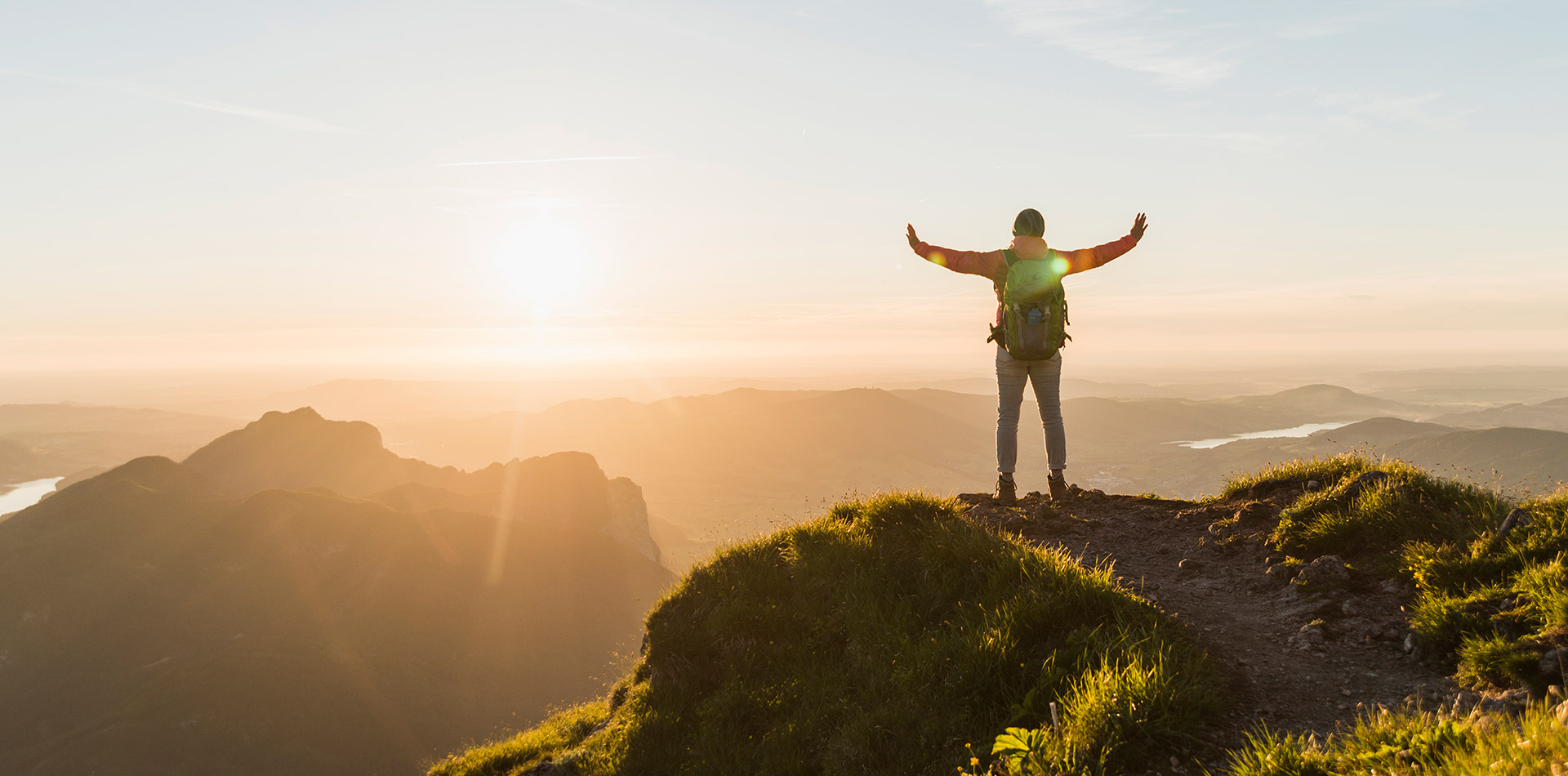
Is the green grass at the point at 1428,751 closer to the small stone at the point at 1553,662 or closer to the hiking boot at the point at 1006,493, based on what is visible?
the small stone at the point at 1553,662

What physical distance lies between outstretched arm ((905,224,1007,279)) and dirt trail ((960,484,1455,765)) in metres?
3.30

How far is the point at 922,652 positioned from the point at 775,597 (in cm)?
250

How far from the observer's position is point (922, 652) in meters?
5.46

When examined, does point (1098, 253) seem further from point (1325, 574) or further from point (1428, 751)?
point (1428, 751)

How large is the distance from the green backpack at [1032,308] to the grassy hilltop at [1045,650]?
2253 millimetres

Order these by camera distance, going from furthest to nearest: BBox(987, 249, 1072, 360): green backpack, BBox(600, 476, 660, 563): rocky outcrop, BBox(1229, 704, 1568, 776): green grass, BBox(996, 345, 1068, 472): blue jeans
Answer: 1. BBox(600, 476, 660, 563): rocky outcrop
2. BBox(996, 345, 1068, 472): blue jeans
3. BBox(987, 249, 1072, 360): green backpack
4. BBox(1229, 704, 1568, 776): green grass

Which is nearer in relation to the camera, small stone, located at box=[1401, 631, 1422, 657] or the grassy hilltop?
the grassy hilltop

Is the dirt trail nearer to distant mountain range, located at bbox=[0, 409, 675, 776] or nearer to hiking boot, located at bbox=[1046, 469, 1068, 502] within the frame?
hiking boot, located at bbox=[1046, 469, 1068, 502]

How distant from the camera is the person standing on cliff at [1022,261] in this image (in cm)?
822

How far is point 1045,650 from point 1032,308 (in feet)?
14.9

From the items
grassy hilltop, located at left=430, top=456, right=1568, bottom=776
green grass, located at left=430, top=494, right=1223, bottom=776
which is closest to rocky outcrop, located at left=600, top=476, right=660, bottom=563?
green grass, located at left=430, top=494, right=1223, bottom=776

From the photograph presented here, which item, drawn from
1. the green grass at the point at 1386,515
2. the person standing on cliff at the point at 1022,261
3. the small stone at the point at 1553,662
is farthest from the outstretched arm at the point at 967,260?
the small stone at the point at 1553,662

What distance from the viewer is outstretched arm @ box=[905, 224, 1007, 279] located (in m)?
8.47

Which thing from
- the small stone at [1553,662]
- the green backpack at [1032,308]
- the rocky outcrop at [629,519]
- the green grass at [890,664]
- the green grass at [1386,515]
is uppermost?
the green backpack at [1032,308]
